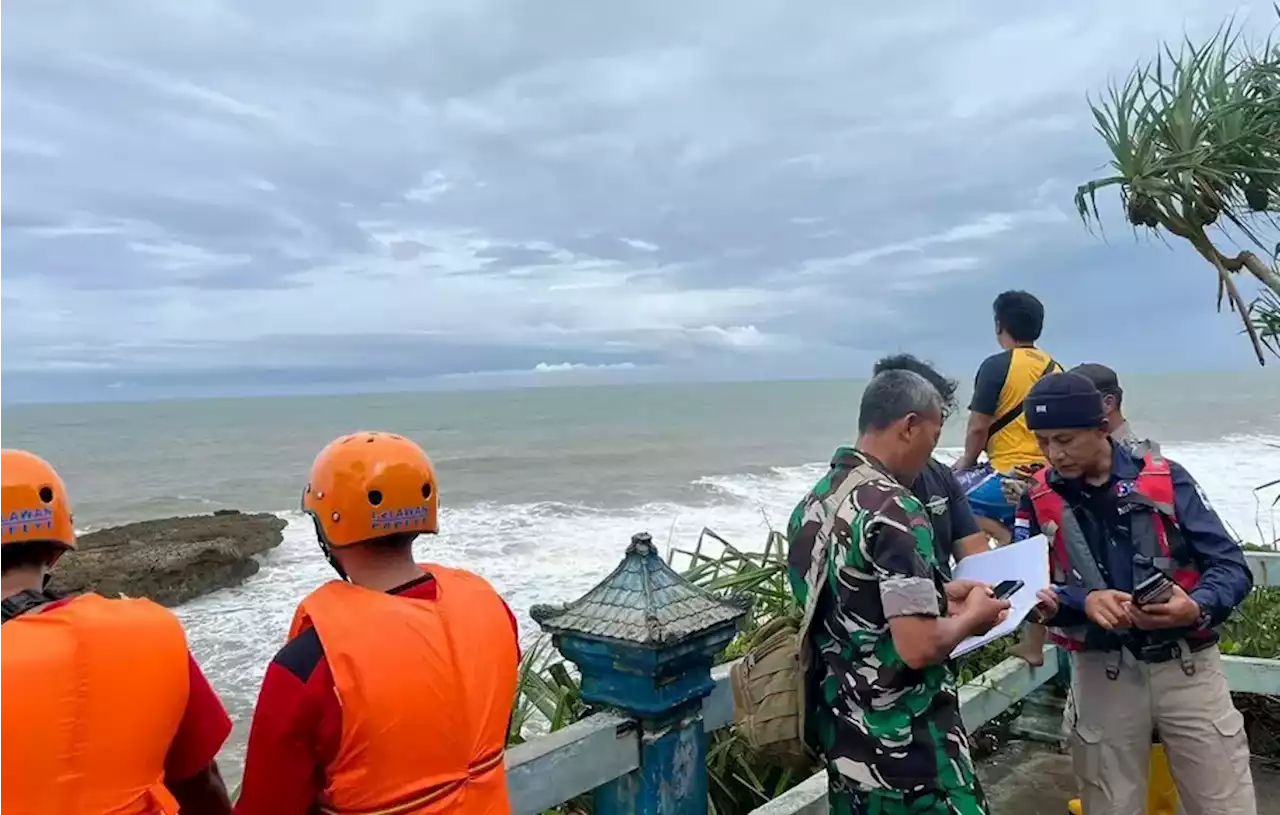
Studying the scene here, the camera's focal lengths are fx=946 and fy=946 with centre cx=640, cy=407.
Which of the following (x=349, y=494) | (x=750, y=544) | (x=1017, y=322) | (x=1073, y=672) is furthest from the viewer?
(x=750, y=544)

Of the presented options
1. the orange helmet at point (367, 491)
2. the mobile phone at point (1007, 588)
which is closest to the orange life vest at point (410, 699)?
the orange helmet at point (367, 491)

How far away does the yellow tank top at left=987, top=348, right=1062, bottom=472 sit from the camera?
A: 4500 mm

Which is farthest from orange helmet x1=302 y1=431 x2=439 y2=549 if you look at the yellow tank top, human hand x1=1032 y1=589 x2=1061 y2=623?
the yellow tank top

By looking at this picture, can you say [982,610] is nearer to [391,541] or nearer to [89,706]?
[391,541]

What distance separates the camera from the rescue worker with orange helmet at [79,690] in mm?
1577

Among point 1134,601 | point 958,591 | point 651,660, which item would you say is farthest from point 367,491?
point 1134,601

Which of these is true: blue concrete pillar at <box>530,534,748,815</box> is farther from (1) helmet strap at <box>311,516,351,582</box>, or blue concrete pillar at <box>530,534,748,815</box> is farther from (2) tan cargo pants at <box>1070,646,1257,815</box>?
(2) tan cargo pants at <box>1070,646,1257,815</box>

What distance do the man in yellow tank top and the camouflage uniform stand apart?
220 centimetres

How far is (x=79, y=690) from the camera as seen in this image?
161 centimetres

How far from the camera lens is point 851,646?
229cm

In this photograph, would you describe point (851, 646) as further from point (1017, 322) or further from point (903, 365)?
point (1017, 322)

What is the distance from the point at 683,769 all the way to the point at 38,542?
1572mm

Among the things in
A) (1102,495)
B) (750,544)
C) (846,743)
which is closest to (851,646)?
(846,743)

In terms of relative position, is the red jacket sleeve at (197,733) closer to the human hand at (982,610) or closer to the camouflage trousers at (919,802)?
the camouflage trousers at (919,802)
